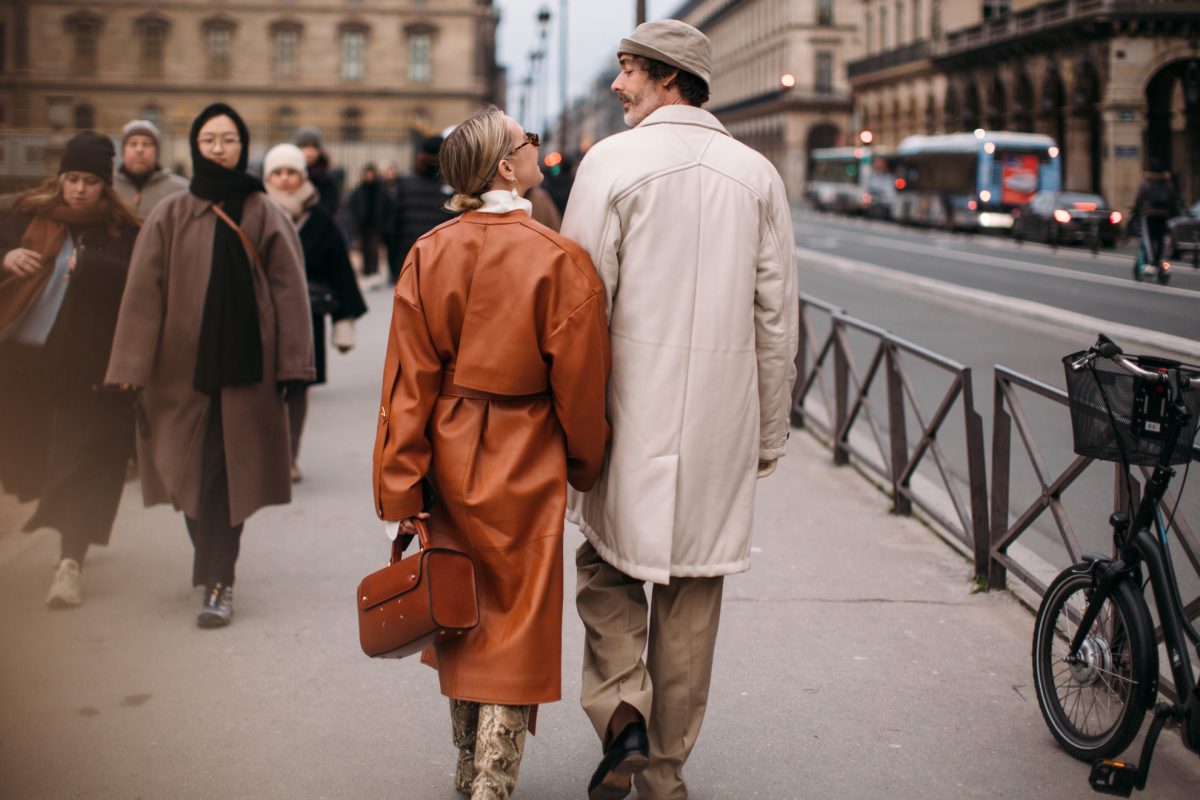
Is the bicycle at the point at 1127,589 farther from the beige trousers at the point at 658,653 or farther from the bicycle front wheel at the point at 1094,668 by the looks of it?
the beige trousers at the point at 658,653

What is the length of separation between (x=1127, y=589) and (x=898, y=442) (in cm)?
357

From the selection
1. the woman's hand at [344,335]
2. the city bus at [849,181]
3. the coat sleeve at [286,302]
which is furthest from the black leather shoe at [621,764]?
the city bus at [849,181]

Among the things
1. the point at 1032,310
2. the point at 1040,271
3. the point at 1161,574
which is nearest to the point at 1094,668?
the point at 1161,574

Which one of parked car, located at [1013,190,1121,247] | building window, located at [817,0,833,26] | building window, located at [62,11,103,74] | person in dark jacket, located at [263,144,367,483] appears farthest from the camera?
building window, located at [817,0,833,26]

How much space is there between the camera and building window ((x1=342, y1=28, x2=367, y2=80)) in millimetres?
74000

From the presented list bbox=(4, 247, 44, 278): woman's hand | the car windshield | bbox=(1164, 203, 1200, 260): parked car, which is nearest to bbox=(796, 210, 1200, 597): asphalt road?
bbox=(1164, 203, 1200, 260): parked car

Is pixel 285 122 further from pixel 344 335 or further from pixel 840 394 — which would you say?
pixel 840 394

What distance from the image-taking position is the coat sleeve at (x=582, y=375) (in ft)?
11.1

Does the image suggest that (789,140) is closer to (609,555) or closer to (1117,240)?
(1117,240)

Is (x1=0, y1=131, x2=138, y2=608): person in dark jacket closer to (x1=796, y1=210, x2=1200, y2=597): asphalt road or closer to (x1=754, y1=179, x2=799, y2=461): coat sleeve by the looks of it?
(x1=754, y1=179, x2=799, y2=461): coat sleeve

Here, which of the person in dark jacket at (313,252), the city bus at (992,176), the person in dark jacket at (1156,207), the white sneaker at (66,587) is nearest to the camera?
the white sneaker at (66,587)

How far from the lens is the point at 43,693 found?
468 centimetres

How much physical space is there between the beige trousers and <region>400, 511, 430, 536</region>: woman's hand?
51 cm

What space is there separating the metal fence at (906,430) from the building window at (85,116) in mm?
67885
